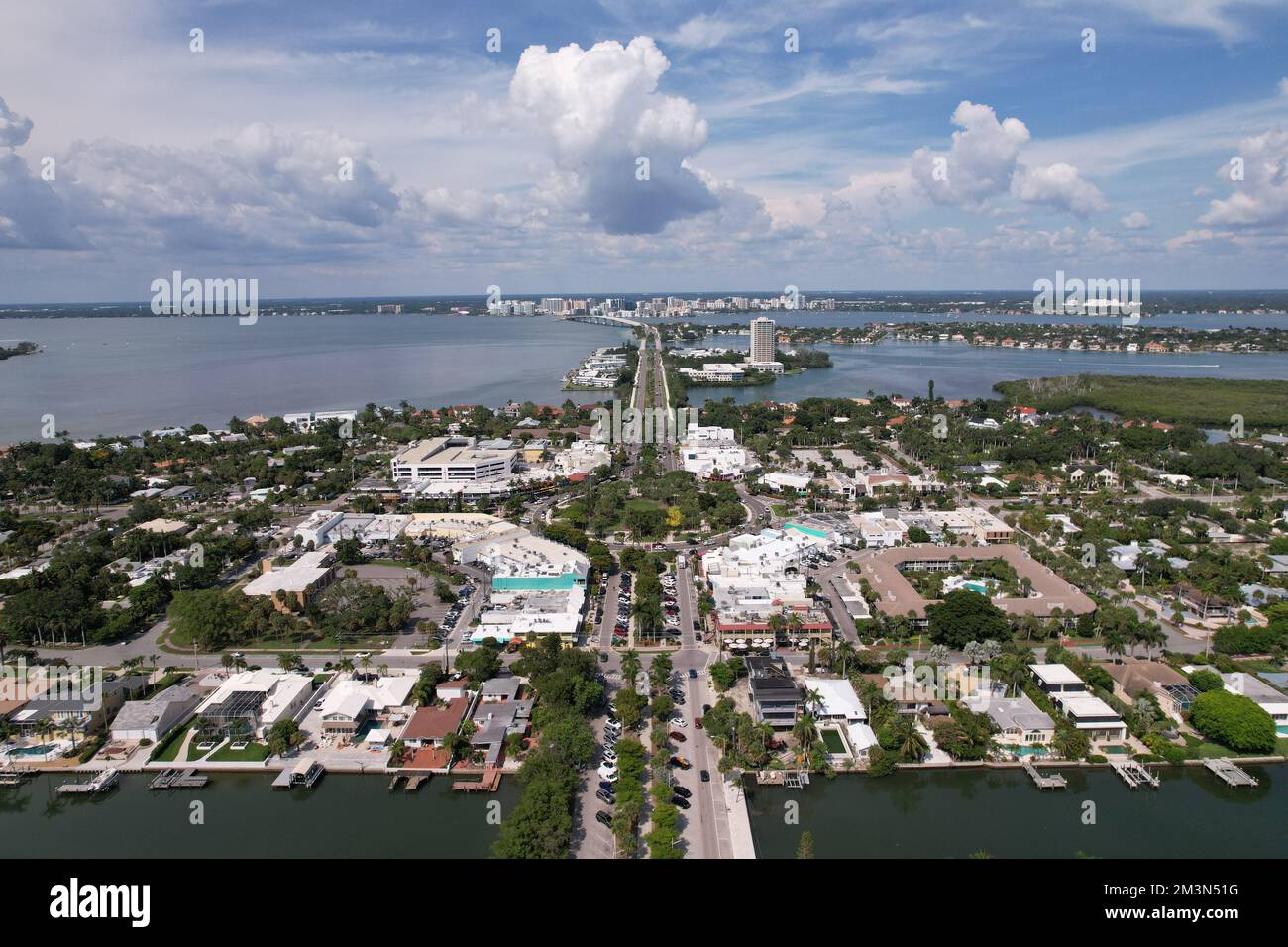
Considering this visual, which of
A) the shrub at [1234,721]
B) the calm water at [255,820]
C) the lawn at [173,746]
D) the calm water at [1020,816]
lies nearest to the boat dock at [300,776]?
the calm water at [255,820]

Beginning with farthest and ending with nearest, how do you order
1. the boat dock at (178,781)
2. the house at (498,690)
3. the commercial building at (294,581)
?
the commercial building at (294,581)
the house at (498,690)
the boat dock at (178,781)

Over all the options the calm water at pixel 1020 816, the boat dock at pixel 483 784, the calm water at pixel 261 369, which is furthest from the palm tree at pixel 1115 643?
the calm water at pixel 261 369

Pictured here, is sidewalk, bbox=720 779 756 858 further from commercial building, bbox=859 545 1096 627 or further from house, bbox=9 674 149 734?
house, bbox=9 674 149 734

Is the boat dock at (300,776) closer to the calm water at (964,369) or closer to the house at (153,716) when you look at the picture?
the house at (153,716)

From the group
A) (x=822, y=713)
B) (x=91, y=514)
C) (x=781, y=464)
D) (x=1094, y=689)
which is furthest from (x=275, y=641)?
(x=781, y=464)

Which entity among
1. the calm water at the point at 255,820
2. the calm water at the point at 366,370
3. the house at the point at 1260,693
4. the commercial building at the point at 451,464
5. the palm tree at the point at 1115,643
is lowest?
the calm water at the point at 255,820

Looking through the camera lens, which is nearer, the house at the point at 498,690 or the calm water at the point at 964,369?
the house at the point at 498,690

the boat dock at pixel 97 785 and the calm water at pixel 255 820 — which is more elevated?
the boat dock at pixel 97 785

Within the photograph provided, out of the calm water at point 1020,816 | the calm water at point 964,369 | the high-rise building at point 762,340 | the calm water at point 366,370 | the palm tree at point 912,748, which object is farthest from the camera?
the high-rise building at point 762,340
